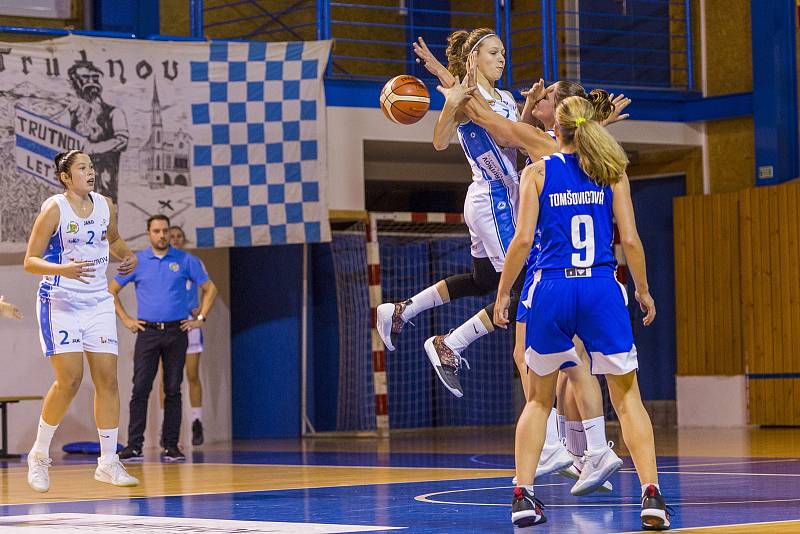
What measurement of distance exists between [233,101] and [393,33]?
3665 millimetres

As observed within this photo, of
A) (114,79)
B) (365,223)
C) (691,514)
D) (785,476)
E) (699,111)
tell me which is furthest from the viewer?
(699,111)

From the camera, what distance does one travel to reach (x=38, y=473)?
6.98 m

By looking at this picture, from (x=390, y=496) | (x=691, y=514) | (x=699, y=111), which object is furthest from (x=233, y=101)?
(x=691, y=514)

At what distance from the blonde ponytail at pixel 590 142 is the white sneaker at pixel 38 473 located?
3.65m

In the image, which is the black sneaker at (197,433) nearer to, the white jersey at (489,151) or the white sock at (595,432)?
the white jersey at (489,151)

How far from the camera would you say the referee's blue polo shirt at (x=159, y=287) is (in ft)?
34.8

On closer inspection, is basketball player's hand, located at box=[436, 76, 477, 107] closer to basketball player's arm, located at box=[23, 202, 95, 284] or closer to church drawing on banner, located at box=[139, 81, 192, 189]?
basketball player's arm, located at box=[23, 202, 95, 284]

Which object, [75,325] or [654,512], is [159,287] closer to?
[75,325]

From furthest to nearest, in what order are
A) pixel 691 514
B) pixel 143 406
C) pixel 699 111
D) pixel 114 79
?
pixel 699 111 → pixel 114 79 → pixel 143 406 → pixel 691 514

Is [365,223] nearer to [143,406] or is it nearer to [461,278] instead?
[143,406]

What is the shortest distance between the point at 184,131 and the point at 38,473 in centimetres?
556

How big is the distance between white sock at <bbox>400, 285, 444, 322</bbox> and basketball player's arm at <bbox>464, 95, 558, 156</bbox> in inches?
46.8

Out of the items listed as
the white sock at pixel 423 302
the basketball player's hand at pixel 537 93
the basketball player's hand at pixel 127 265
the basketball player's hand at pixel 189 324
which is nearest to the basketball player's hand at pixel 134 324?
the basketball player's hand at pixel 189 324

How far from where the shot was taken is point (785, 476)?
266 inches
